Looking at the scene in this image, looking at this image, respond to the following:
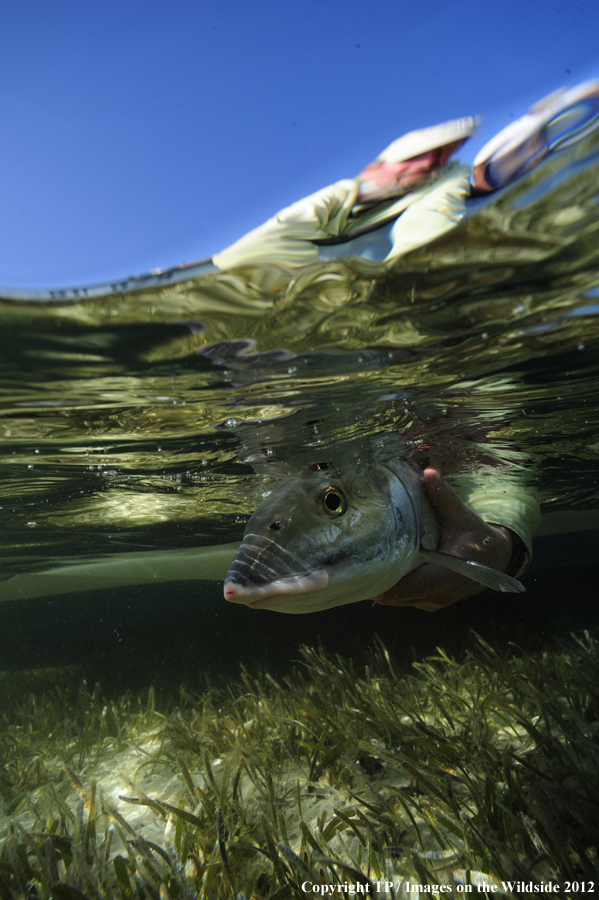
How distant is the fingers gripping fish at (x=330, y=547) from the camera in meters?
2.68

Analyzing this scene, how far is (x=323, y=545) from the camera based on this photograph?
2.94m

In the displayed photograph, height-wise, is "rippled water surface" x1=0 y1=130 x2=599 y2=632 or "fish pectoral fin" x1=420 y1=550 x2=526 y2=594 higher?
"rippled water surface" x1=0 y1=130 x2=599 y2=632

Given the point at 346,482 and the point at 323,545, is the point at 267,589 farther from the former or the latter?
the point at 346,482

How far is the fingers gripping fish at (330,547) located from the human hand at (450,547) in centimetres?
64

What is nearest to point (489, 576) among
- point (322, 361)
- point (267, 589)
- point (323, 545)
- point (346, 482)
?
point (346, 482)

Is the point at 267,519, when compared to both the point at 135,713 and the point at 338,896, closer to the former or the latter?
the point at 338,896

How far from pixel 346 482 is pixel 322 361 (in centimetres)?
211

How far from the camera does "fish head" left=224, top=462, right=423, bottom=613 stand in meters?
2.67

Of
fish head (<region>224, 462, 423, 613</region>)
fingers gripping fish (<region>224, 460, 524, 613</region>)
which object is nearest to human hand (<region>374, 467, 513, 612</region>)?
fingers gripping fish (<region>224, 460, 524, 613</region>)

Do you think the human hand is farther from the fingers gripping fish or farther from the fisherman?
the fisherman

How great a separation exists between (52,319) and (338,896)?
5423mm

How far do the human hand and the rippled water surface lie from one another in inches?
70.6

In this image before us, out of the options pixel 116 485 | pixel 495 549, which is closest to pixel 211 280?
pixel 495 549

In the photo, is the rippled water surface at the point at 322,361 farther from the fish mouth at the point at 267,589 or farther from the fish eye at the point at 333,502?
the fish mouth at the point at 267,589
